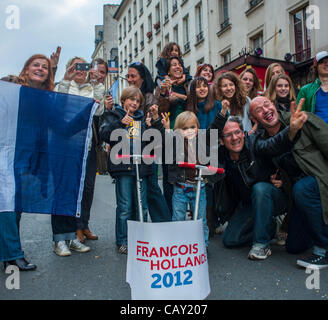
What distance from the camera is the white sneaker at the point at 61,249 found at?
401 cm

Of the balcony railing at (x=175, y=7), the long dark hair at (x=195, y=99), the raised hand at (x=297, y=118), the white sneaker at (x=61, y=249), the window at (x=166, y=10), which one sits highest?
the window at (x=166, y=10)

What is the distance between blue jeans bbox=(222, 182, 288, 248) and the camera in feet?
12.5

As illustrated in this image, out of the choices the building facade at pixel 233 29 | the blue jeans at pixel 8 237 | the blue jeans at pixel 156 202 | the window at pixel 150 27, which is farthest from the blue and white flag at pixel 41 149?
the window at pixel 150 27

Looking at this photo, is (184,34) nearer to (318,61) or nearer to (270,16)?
(270,16)

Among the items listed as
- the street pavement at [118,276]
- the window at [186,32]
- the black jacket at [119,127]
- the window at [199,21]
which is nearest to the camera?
the street pavement at [118,276]

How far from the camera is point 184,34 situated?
24.6m

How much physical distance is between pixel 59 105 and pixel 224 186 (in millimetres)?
2027

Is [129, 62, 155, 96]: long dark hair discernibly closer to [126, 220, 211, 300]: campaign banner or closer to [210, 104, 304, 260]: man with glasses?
[210, 104, 304, 260]: man with glasses

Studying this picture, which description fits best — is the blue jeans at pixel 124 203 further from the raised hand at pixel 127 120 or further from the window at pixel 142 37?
the window at pixel 142 37

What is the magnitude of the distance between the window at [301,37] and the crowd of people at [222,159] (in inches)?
386

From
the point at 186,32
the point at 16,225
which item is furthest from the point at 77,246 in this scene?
the point at 186,32
